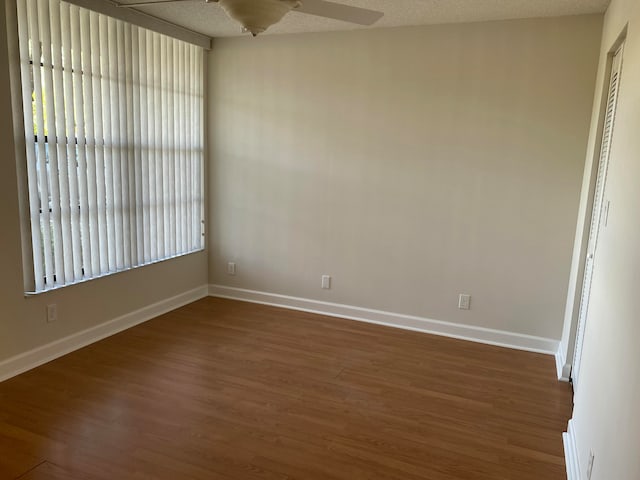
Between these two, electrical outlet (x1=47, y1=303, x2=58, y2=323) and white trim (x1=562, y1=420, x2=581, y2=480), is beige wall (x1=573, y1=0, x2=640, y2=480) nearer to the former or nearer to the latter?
white trim (x1=562, y1=420, x2=581, y2=480)

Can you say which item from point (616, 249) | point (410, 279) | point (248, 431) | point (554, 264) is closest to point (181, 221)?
point (410, 279)

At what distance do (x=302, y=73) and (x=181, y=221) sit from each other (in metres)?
1.77

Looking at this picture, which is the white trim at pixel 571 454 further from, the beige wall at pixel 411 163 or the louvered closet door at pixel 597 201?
the beige wall at pixel 411 163

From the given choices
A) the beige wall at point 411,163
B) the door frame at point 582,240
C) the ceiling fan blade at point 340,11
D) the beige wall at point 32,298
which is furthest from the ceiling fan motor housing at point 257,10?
the beige wall at point 411,163

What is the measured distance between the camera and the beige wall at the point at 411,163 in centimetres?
358

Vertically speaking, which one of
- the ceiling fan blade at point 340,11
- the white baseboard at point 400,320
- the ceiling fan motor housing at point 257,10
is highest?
the ceiling fan blade at point 340,11

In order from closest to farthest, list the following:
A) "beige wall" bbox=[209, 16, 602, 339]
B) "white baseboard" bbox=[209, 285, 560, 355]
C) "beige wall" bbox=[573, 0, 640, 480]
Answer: "beige wall" bbox=[573, 0, 640, 480], "beige wall" bbox=[209, 16, 602, 339], "white baseboard" bbox=[209, 285, 560, 355]

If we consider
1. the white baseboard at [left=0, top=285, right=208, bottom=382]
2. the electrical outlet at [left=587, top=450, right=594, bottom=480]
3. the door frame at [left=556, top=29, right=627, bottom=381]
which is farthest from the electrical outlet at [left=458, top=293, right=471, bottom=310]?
the white baseboard at [left=0, top=285, right=208, bottom=382]

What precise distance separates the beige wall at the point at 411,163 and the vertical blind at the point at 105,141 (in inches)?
18.3

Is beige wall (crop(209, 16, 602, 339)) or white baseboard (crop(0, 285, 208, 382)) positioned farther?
beige wall (crop(209, 16, 602, 339))

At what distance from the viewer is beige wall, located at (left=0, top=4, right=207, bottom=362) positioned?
289cm

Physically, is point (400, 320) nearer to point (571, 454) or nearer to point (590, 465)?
point (571, 454)

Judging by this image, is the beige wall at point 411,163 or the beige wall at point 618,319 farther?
the beige wall at point 411,163

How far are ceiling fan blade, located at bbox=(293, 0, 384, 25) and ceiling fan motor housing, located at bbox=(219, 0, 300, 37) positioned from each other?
1.28ft
